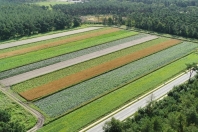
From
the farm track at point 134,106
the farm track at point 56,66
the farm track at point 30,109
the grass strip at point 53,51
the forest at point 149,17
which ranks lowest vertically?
the farm track at point 134,106

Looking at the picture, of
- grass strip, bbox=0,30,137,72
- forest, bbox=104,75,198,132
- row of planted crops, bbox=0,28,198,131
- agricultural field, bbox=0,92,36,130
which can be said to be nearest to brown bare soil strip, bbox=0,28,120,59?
row of planted crops, bbox=0,28,198,131

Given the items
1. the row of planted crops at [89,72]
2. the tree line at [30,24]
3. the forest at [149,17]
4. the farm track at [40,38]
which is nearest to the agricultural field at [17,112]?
the row of planted crops at [89,72]

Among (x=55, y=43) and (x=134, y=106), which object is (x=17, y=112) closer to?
(x=134, y=106)

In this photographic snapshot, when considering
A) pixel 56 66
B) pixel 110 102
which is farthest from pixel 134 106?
pixel 56 66

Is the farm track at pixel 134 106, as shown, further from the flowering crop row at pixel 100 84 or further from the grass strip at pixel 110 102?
the flowering crop row at pixel 100 84

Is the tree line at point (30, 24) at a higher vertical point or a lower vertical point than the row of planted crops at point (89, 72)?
higher

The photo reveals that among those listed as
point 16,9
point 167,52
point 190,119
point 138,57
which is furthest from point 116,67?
point 16,9

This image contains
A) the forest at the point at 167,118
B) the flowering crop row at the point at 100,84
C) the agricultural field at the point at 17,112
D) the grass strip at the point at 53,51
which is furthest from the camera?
the grass strip at the point at 53,51
